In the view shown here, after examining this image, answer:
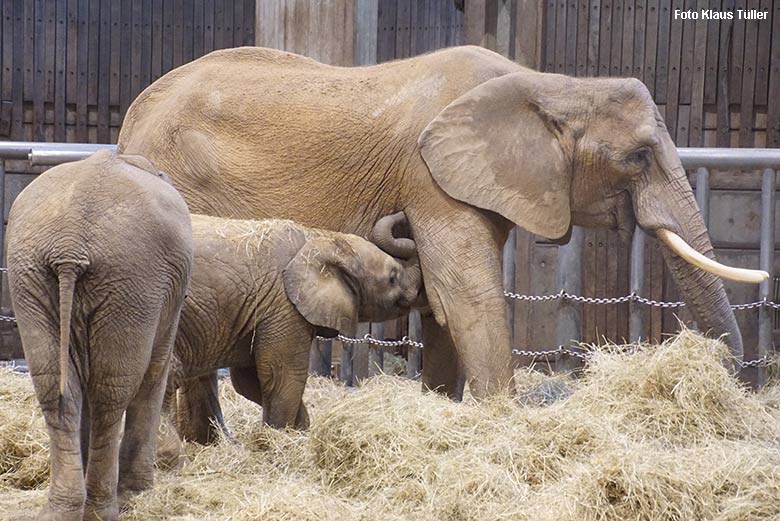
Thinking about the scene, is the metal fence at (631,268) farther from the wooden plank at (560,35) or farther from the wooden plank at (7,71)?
the wooden plank at (7,71)

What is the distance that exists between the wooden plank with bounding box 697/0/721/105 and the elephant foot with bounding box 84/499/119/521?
7393 millimetres

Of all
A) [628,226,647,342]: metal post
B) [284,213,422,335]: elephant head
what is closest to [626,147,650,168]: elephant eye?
[284,213,422,335]: elephant head

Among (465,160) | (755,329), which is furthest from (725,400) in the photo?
(755,329)

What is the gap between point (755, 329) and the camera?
10.2 m

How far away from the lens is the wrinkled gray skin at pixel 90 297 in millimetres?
3842

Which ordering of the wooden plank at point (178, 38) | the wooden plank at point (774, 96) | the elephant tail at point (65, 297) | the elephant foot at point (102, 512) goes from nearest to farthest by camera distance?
the elephant tail at point (65, 297), the elephant foot at point (102, 512), the wooden plank at point (774, 96), the wooden plank at point (178, 38)

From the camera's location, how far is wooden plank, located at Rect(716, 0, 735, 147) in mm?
10383

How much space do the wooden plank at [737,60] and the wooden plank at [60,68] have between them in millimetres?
5688

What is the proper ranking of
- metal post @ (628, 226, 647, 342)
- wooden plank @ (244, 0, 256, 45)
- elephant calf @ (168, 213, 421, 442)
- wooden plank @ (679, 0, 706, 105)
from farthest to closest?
wooden plank @ (244, 0, 256, 45) → wooden plank @ (679, 0, 706, 105) → metal post @ (628, 226, 647, 342) → elephant calf @ (168, 213, 421, 442)

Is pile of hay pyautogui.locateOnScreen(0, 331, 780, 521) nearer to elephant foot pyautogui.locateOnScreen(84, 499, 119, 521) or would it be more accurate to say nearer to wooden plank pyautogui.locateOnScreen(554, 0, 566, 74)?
elephant foot pyautogui.locateOnScreen(84, 499, 119, 521)

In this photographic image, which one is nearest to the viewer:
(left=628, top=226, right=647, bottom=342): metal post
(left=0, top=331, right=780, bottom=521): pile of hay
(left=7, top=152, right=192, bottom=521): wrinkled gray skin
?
(left=7, top=152, right=192, bottom=521): wrinkled gray skin

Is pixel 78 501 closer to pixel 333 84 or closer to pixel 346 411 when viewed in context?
pixel 346 411

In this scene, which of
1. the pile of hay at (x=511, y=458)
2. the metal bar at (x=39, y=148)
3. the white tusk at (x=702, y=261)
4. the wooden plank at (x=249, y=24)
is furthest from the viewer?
the wooden plank at (x=249, y=24)

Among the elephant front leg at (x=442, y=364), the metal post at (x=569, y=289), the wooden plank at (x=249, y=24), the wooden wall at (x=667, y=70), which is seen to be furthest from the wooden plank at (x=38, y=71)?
the elephant front leg at (x=442, y=364)
